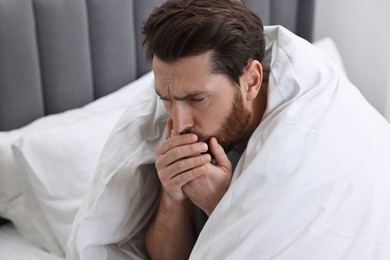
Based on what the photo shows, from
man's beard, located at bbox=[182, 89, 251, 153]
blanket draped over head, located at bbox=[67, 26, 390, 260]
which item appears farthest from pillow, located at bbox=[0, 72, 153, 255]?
man's beard, located at bbox=[182, 89, 251, 153]

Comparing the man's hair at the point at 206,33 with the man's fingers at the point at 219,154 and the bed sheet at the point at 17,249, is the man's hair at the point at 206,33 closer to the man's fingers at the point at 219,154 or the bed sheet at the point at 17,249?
the man's fingers at the point at 219,154

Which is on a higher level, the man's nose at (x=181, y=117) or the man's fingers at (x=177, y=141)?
the man's nose at (x=181, y=117)

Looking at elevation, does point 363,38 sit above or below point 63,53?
below

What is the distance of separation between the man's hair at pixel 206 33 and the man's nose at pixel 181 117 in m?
0.09

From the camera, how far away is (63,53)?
177cm

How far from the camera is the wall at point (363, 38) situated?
2.54 metres

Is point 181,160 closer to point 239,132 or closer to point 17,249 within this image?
point 239,132

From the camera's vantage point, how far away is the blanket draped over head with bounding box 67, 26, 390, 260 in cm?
112

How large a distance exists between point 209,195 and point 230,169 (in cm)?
7

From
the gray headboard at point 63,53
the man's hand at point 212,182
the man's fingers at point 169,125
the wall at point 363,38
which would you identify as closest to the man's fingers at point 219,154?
the man's hand at point 212,182

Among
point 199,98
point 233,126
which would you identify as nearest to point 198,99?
point 199,98

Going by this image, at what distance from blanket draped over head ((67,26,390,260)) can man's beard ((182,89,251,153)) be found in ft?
0.19

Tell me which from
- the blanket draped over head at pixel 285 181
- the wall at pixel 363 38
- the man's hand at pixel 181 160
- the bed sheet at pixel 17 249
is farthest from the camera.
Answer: the wall at pixel 363 38

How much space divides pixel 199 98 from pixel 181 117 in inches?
2.0
